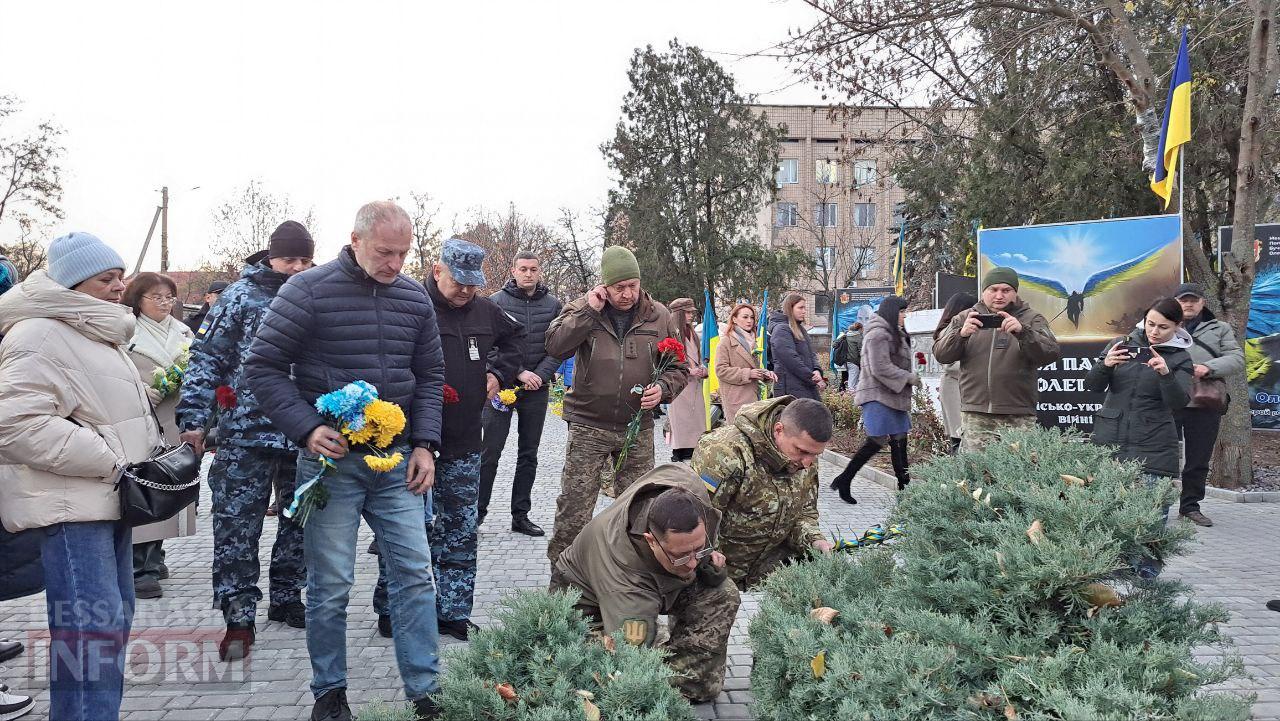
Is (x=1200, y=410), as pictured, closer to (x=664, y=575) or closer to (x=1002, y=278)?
(x=1002, y=278)

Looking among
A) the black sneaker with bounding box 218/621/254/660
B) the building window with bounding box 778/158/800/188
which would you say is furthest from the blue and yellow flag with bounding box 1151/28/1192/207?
the building window with bounding box 778/158/800/188

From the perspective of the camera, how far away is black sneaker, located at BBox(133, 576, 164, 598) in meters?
5.38

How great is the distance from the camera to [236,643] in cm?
432

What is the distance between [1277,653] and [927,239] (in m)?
40.5

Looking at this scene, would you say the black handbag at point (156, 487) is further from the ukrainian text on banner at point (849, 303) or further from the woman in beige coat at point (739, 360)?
the ukrainian text on banner at point (849, 303)

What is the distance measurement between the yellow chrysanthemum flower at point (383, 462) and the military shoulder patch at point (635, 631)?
1.10 meters

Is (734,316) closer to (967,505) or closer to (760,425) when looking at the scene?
(760,425)

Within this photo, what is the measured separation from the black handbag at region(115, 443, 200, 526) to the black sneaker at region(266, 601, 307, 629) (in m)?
1.74

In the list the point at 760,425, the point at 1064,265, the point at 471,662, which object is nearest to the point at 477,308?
the point at 760,425

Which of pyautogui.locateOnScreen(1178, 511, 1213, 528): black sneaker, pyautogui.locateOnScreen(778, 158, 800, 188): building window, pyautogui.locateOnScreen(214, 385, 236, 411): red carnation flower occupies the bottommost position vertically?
pyautogui.locateOnScreen(1178, 511, 1213, 528): black sneaker

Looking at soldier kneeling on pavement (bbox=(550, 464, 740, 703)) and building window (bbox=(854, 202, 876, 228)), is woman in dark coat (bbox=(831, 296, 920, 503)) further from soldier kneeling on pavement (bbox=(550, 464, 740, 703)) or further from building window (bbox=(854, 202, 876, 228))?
building window (bbox=(854, 202, 876, 228))

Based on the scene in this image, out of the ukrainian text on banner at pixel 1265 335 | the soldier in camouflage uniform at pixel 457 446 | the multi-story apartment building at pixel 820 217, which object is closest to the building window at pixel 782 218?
A: the multi-story apartment building at pixel 820 217

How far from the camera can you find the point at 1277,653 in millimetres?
4449

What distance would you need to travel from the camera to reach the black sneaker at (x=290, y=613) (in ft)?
15.8
